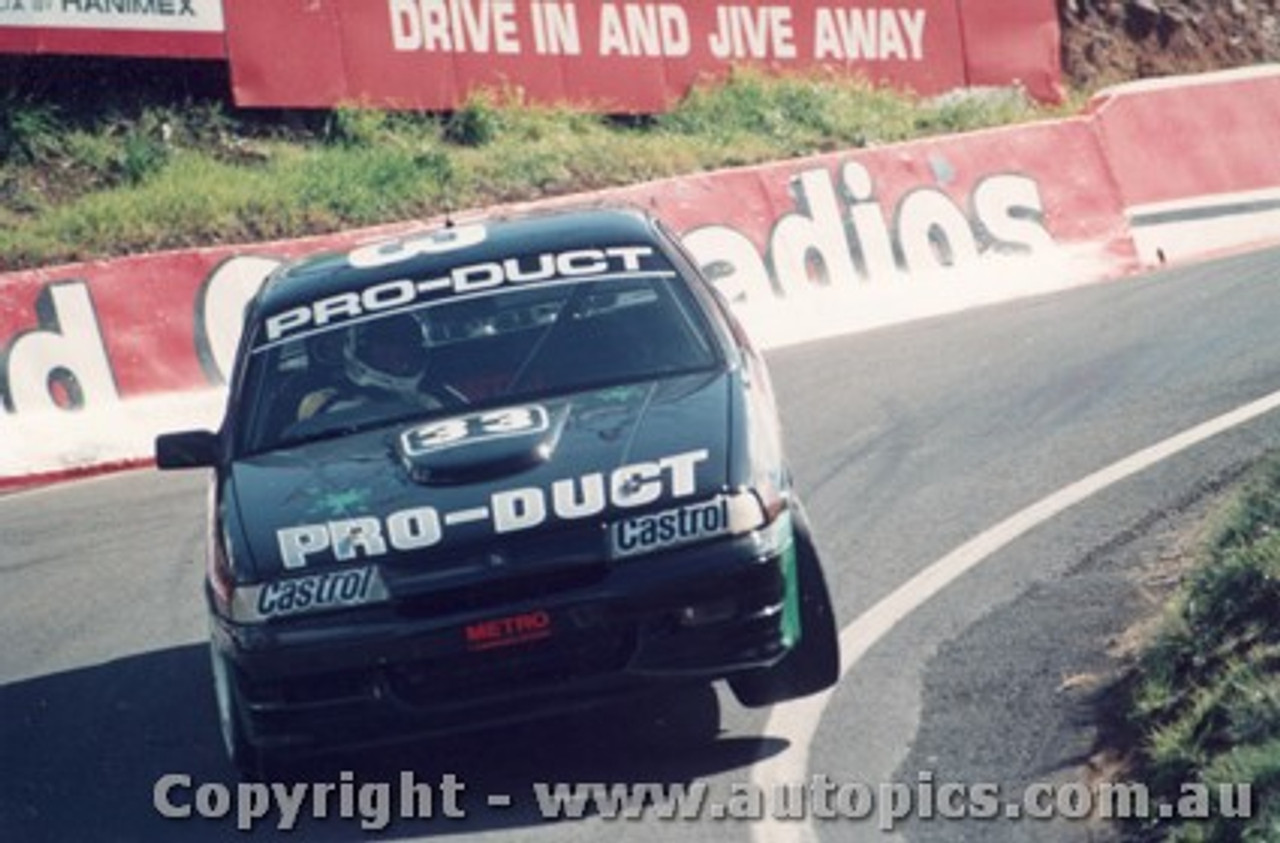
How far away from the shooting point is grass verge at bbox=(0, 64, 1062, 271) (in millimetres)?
18875

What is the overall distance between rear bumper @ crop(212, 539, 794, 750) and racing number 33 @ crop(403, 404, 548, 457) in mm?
769

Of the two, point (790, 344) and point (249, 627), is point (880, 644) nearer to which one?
point (249, 627)

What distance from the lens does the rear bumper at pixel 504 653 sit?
805 centimetres

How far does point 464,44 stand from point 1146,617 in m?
12.8

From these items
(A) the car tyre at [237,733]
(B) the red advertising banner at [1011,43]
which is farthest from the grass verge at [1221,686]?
(B) the red advertising banner at [1011,43]

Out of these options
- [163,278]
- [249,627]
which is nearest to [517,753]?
[249,627]

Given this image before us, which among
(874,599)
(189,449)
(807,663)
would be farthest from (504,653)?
(874,599)

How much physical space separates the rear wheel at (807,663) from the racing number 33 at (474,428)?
0.91m

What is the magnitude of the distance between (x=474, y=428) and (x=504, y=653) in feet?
3.25

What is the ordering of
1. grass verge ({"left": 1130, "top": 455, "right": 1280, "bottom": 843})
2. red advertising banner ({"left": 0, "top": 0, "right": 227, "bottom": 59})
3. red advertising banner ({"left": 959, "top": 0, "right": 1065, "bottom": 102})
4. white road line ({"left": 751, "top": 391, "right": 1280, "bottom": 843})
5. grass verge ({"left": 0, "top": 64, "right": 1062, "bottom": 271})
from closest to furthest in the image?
grass verge ({"left": 1130, "top": 455, "right": 1280, "bottom": 843}) < white road line ({"left": 751, "top": 391, "right": 1280, "bottom": 843}) < grass verge ({"left": 0, "top": 64, "right": 1062, "bottom": 271}) < red advertising banner ({"left": 0, "top": 0, "right": 227, "bottom": 59}) < red advertising banner ({"left": 959, "top": 0, "right": 1065, "bottom": 102})

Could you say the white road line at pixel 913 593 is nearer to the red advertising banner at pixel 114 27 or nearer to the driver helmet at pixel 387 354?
the driver helmet at pixel 387 354

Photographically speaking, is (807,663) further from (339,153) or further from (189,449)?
(339,153)

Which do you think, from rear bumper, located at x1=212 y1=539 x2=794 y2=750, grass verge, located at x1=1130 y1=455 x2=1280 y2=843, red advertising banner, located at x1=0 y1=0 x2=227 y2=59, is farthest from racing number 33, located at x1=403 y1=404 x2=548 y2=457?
red advertising banner, located at x1=0 y1=0 x2=227 y2=59

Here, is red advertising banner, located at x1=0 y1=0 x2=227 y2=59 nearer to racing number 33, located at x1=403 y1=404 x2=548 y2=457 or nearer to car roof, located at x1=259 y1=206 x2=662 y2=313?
car roof, located at x1=259 y1=206 x2=662 y2=313
